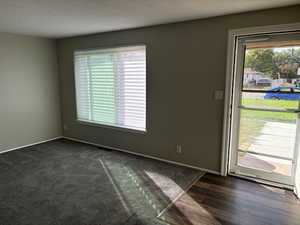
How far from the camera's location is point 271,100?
2.97m

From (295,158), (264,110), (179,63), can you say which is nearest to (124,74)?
(179,63)

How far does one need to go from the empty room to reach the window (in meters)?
0.02

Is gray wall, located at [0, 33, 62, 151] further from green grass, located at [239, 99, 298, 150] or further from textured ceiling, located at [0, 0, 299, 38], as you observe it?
green grass, located at [239, 99, 298, 150]

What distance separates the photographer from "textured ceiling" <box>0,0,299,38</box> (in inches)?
96.7

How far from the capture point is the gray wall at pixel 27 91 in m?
4.27

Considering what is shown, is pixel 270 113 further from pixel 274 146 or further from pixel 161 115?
pixel 161 115

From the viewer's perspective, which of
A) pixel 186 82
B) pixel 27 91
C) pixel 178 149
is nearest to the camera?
pixel 186 82

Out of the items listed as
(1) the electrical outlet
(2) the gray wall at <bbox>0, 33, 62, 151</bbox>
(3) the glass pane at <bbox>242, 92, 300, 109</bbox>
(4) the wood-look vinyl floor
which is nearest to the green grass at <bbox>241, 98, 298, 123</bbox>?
(3) the glass pane at <bbox>242, 92, 300, 109</bbox>

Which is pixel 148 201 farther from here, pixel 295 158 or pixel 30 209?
pixel 295 158

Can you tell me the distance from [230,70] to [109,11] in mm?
1809

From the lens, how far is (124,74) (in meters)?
4.15

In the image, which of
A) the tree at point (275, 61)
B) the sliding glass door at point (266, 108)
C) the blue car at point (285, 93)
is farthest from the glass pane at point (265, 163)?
the tree at point (275, 61)

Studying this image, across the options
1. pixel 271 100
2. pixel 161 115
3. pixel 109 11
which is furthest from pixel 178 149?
pixel 109 11

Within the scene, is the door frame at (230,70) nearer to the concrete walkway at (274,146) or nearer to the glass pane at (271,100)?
the glass pane at (271,100)
